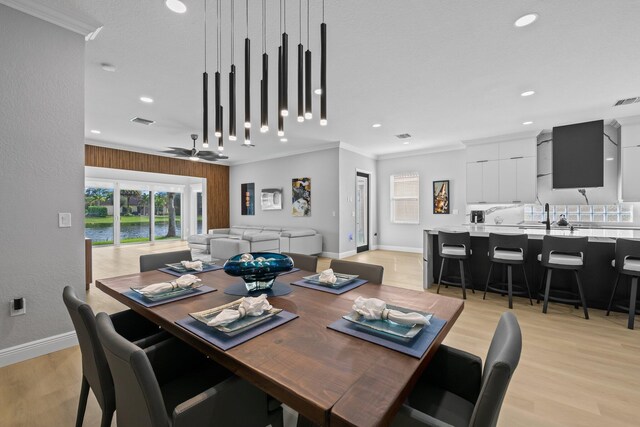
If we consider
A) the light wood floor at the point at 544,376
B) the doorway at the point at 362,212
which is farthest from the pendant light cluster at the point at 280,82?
the doorway at the point at 362,212

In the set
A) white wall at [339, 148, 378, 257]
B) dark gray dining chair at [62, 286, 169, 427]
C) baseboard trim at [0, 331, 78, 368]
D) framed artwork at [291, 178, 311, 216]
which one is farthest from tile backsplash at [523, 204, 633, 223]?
baseboard trim at [0, 331, 78, 368]

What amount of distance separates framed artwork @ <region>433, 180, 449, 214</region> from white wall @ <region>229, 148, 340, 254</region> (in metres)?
2.63

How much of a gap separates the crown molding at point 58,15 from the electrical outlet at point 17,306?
2.33 metres

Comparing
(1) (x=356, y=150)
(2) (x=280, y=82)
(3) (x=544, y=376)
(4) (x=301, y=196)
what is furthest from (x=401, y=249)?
(2) (x=280, y=82)

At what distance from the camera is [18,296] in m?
2.32

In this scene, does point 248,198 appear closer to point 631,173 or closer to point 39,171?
point 39,171

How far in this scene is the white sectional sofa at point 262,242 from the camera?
5.66 m

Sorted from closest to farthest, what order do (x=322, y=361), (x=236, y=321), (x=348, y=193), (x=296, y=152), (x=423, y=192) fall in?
(x=322, y=361), (x=236, y=321), (x=348, y=193), (x=423, y=192), (x=296, y=152)

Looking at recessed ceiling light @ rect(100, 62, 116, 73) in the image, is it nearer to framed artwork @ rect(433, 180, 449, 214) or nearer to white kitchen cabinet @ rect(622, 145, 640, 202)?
framed artwork @ rect(433, 180, 449, 214)

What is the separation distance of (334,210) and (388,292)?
540cm

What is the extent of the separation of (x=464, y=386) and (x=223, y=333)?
1060 millimetres

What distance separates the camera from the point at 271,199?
847cm

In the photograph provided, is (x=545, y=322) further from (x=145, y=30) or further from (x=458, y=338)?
(x=145, y=30)

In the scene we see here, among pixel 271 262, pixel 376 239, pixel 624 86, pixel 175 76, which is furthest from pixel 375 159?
pixel 271 262
